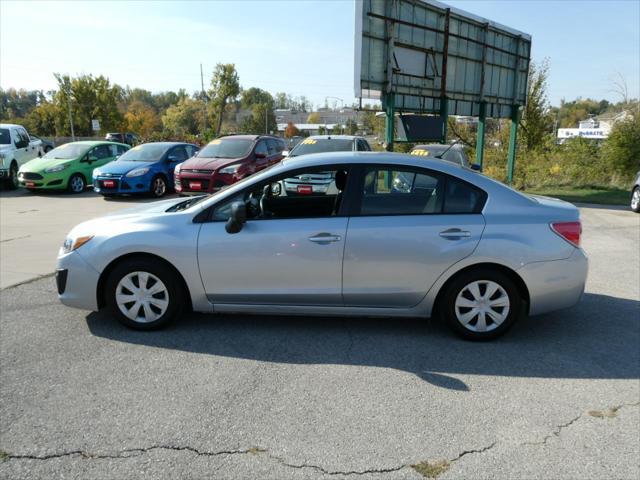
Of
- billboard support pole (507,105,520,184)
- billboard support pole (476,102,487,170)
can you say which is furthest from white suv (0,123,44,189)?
billboard support pole (507,105,520,184)

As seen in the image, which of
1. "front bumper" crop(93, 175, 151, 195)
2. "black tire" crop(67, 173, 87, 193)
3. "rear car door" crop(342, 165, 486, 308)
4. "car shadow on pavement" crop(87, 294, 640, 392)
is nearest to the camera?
"car shadow on pavement" crop(87, 294, 640, 392)

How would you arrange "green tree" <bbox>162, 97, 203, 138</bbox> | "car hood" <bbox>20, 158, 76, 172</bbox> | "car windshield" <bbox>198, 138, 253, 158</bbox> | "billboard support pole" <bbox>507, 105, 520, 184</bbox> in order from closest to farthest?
"car windshield" <bbox>198, 138, 253, 158</bbox>
"car hood" <bbox>20, 158, 76, 172</bbox>
"billboard support pole" <bbox>507, 105, 520, 184</bbox>
"green tree" <bbox>162, 97, 203, 138</bbox>

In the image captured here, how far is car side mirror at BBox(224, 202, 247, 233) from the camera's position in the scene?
164 inches

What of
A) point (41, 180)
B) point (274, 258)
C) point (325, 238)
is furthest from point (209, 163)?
point (325, 238)

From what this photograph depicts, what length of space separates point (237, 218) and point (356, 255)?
1048mm

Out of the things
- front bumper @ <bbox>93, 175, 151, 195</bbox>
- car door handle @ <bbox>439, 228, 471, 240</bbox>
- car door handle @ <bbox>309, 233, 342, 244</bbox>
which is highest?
car door handle @ <bbox>439, 228, 471, 240</bbox>

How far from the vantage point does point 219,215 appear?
4.34 m

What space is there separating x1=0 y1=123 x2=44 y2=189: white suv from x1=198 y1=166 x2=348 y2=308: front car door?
14432mm

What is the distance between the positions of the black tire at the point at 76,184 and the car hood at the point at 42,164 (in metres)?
0.49

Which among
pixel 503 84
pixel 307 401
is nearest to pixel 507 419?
pixel 307 401

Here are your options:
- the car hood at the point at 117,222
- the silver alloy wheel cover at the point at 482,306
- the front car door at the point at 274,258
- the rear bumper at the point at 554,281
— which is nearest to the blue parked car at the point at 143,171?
the car hood at the point at 117,222

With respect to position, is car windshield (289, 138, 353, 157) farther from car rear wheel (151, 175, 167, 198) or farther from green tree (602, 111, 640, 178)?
green tree (602, 111, 640, 178)

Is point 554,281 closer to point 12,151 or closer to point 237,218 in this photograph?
point 237,218

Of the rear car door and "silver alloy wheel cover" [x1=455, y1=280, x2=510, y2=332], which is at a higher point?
the rear car door
